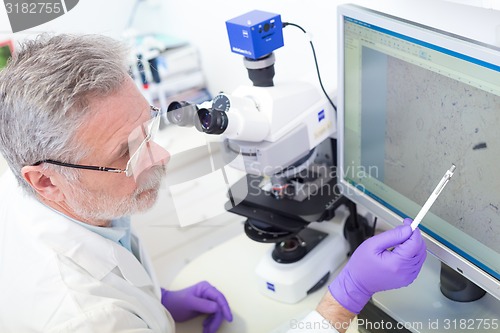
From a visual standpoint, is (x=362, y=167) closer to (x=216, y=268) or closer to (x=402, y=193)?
(x=402, y=193)

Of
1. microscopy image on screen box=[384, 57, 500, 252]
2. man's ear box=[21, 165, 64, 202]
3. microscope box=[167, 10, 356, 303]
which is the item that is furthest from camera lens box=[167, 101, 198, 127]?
microscopy image on screen box=[384, 57, 500, 252]

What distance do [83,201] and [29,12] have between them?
1.22 m

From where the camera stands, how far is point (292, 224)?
121 centimetres

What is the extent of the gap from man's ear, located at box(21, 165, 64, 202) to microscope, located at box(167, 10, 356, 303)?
0.87 feet

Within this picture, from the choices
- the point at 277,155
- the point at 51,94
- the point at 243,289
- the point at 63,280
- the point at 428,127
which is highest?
the point at 51,94

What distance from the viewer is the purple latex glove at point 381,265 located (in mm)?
924

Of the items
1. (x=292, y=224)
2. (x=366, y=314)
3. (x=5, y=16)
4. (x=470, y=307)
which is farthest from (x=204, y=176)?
(x=5, y=16)

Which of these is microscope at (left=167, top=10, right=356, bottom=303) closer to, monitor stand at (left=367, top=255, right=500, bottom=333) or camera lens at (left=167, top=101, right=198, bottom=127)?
camera lens at (left=167, top=101, right=198, bottom=127)

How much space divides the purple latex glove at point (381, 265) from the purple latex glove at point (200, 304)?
341mm

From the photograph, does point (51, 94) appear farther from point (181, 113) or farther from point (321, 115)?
point (321, 115)

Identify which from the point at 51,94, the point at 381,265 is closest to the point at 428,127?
the point at 381,265

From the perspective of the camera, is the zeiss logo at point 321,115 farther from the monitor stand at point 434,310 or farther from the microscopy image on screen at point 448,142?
the monitor stand at point 434,310

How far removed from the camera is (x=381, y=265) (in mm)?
935

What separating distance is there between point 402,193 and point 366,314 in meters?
0.27
